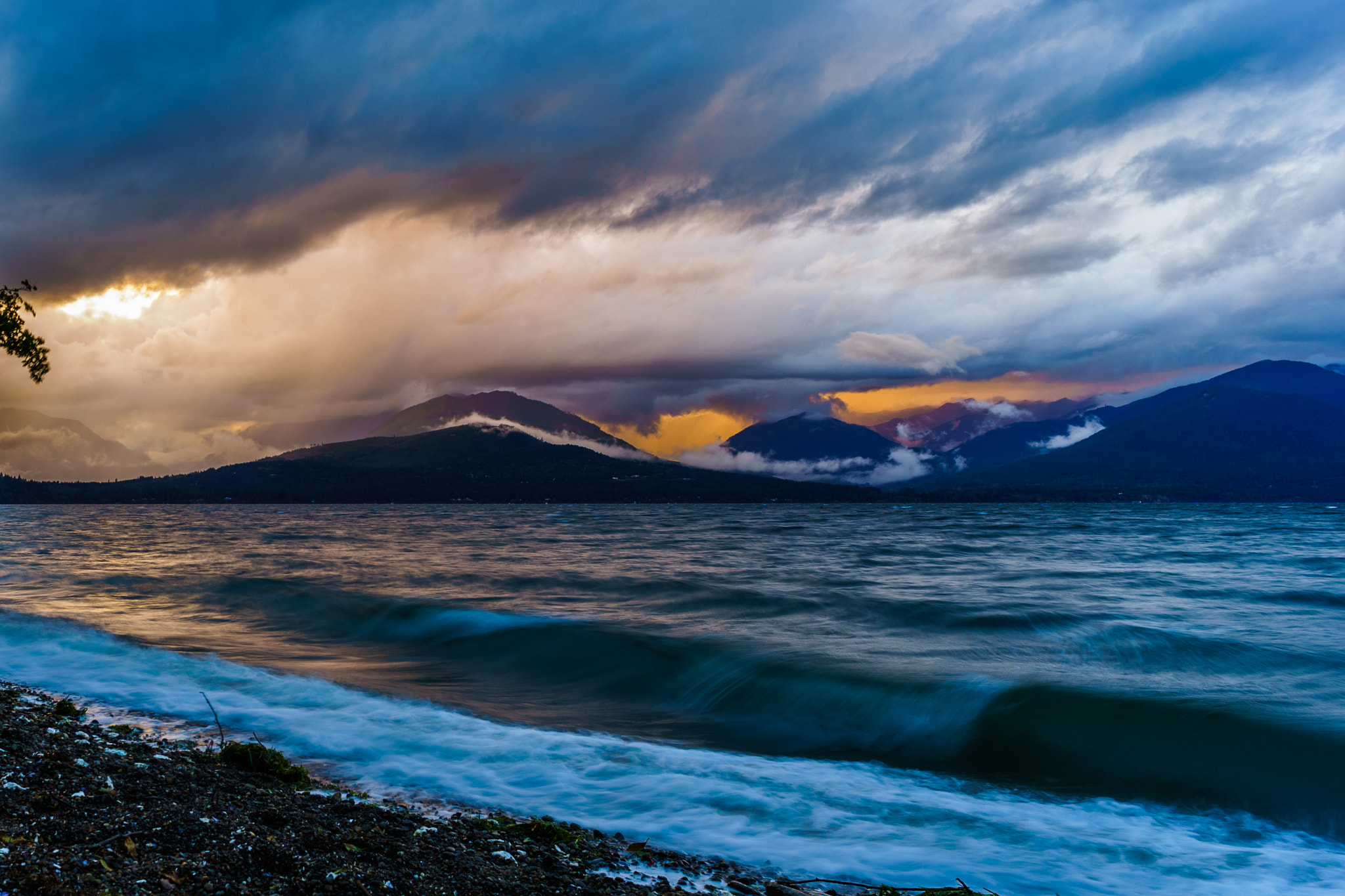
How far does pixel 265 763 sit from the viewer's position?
8.18m

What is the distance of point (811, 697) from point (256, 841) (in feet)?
40.7

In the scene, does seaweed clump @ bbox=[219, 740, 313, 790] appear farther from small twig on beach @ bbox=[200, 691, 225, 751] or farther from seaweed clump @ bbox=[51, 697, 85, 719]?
seaweed clump @ bbox=[51, 697, 85, 719]

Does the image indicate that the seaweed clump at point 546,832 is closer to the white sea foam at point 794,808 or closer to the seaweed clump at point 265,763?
the white sea foam at point 794,808

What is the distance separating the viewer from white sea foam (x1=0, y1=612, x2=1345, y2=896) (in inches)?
317

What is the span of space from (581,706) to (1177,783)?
421 inches

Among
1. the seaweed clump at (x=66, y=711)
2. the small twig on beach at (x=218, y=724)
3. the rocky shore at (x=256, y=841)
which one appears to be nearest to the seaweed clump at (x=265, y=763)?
the rocky shore at (x=256, y=841)

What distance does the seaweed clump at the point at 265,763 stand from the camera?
8070 millimetres

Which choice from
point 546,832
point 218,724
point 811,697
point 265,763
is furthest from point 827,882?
point 811,697

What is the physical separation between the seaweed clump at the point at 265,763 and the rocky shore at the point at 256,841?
0.02 meters

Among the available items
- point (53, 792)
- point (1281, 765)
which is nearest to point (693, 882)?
point (53, 792)

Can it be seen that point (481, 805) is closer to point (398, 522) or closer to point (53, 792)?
point (53, 792)

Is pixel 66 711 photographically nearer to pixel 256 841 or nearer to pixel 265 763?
pixel 265 763

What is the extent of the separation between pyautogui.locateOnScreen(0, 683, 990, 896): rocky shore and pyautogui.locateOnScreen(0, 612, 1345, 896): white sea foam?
0.93 metres

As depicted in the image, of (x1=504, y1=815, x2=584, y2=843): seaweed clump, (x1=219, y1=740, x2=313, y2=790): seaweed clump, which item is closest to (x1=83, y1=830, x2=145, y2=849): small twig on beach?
(x1=219, y1=740, x2=313, y2=790): seaweed clump
